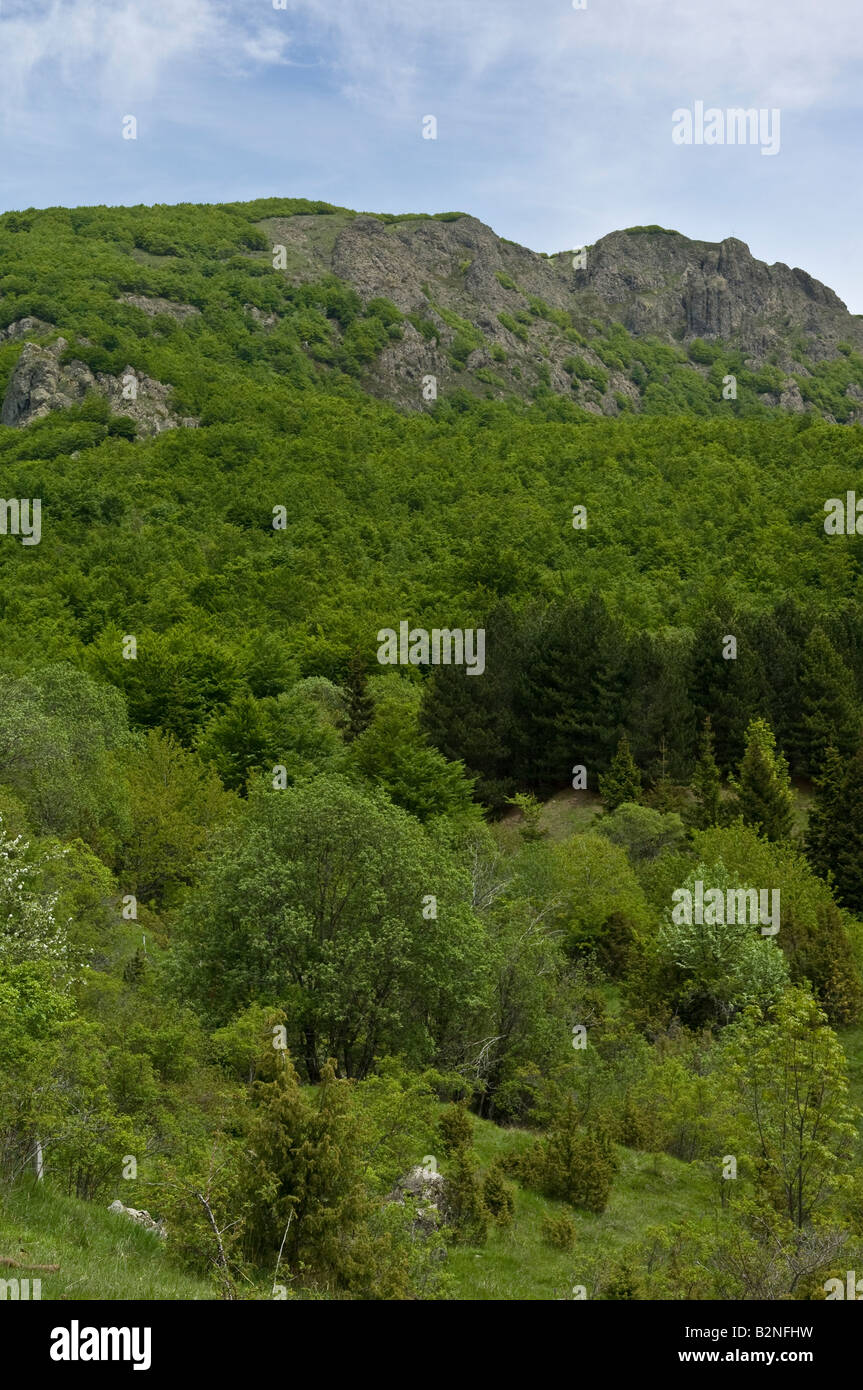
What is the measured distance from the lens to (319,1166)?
13242 millimetres

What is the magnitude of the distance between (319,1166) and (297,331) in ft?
491

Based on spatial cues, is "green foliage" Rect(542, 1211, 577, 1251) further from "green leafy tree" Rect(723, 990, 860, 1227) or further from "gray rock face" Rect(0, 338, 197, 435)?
"gray rock face" Rect(0, 338, 197, 435)

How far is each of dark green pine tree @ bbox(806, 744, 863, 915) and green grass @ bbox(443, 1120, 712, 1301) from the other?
2130 cm

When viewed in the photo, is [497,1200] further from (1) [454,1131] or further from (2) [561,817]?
(2) [561,817]

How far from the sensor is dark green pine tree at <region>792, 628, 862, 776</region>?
51.5 meters

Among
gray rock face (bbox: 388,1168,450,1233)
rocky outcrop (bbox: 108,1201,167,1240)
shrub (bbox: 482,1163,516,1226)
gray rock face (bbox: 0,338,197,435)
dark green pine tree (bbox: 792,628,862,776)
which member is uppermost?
gray rock face (bbox: 0,338,197,435)

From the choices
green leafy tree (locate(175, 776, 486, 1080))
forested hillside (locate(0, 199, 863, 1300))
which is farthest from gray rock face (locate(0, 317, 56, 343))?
green leafy tree (locate(175, 776, 486, 1080))

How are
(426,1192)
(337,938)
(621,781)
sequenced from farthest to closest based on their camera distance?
1. (621,781)
2. (337,938)
3. (426,1192)

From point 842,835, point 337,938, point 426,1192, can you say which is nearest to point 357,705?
point 842,835

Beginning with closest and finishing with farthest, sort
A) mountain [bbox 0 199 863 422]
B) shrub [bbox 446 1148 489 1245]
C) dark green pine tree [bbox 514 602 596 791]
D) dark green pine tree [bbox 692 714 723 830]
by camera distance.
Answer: shrub [bbox 446 1148 489 1245] → dark green pine tree [bbox 692 714 723 830] → dark green pine tree [bbox 514 602 596 791] → mountain [bbox 0 199 863 422]

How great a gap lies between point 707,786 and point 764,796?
8.42ft

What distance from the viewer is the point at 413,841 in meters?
26.6

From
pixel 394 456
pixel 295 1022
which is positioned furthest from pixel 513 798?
pixel 394 456

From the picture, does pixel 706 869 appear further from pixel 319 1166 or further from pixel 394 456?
pixel 394 456
